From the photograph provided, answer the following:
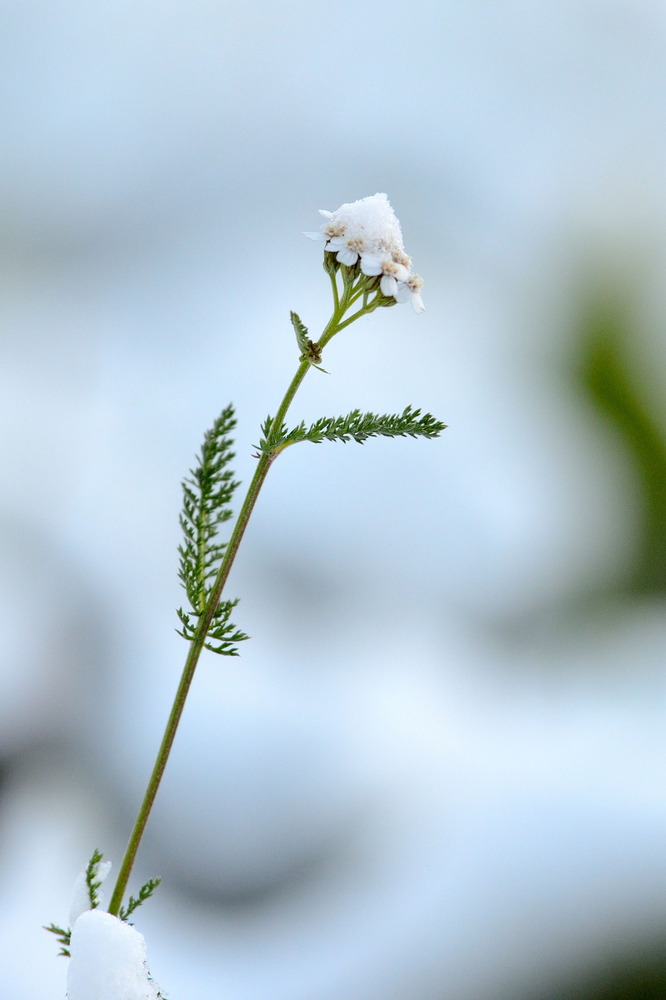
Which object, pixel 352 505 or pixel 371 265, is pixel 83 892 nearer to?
pixel 371 265

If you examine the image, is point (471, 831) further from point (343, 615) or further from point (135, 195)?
point (135, 195)

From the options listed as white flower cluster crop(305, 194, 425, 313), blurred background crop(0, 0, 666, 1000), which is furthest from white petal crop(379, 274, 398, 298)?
blurred background crop(0, 0, 666, 1000)

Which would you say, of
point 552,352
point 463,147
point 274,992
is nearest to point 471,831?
point 274,992

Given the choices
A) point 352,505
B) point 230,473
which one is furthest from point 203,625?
point 352,505

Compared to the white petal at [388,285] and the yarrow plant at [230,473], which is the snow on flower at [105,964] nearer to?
the yarrow plant at [230,473]

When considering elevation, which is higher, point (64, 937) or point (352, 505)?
point (352, 505)

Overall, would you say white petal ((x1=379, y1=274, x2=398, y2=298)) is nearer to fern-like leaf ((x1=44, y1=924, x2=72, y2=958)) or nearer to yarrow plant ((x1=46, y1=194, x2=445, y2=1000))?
yarrow plant ((x1=46, y1=194, x2=445, y2=1000))

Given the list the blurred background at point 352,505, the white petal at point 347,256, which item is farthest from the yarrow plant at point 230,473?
the blurred background at point 352,505
